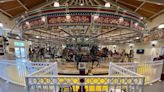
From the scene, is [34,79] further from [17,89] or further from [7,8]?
[7,8]

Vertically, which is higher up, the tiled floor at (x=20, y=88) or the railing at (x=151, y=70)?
the railing at (x=151, y=70)

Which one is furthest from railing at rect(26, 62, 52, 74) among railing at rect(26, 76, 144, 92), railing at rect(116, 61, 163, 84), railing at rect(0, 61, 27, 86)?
railing at rect(116, 61, 163, 84)

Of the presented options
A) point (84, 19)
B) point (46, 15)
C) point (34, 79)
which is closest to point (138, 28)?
point (84, 19)

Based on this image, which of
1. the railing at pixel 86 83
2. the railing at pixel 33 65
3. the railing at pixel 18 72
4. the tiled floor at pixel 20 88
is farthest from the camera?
the railing at pixel 18 72

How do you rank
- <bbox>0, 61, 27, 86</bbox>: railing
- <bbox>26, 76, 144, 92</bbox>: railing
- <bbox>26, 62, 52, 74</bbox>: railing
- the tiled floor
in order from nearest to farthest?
<bbox>26, 76, 144, 92</bbox>: railing → the tiled floor → <bbox>26, 62, 52, 74</bbox>: railing → <bbox>0, 61, 27, 86</bbox>: railing

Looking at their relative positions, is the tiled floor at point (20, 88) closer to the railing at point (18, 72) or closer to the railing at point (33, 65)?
the railing at point (18, 72)

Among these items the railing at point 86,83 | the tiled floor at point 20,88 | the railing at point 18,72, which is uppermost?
the railing at point 86,83

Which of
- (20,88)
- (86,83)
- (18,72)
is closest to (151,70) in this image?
(86,83)

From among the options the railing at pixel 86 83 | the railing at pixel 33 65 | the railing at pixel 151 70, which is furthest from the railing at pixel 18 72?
the railing at pixel 151 70

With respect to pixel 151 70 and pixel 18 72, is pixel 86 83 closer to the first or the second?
pixel 151 70

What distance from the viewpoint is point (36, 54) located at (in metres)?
10.6

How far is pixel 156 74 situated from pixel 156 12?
4.40 meters

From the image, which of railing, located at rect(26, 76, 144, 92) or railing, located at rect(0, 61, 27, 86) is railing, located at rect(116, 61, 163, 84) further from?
railing, located at rect(0, 61, 27, 86)

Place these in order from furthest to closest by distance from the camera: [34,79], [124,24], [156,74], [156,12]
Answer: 1. [156,12]
2. [156,74]
3. [124,24]
4. [34,79]
